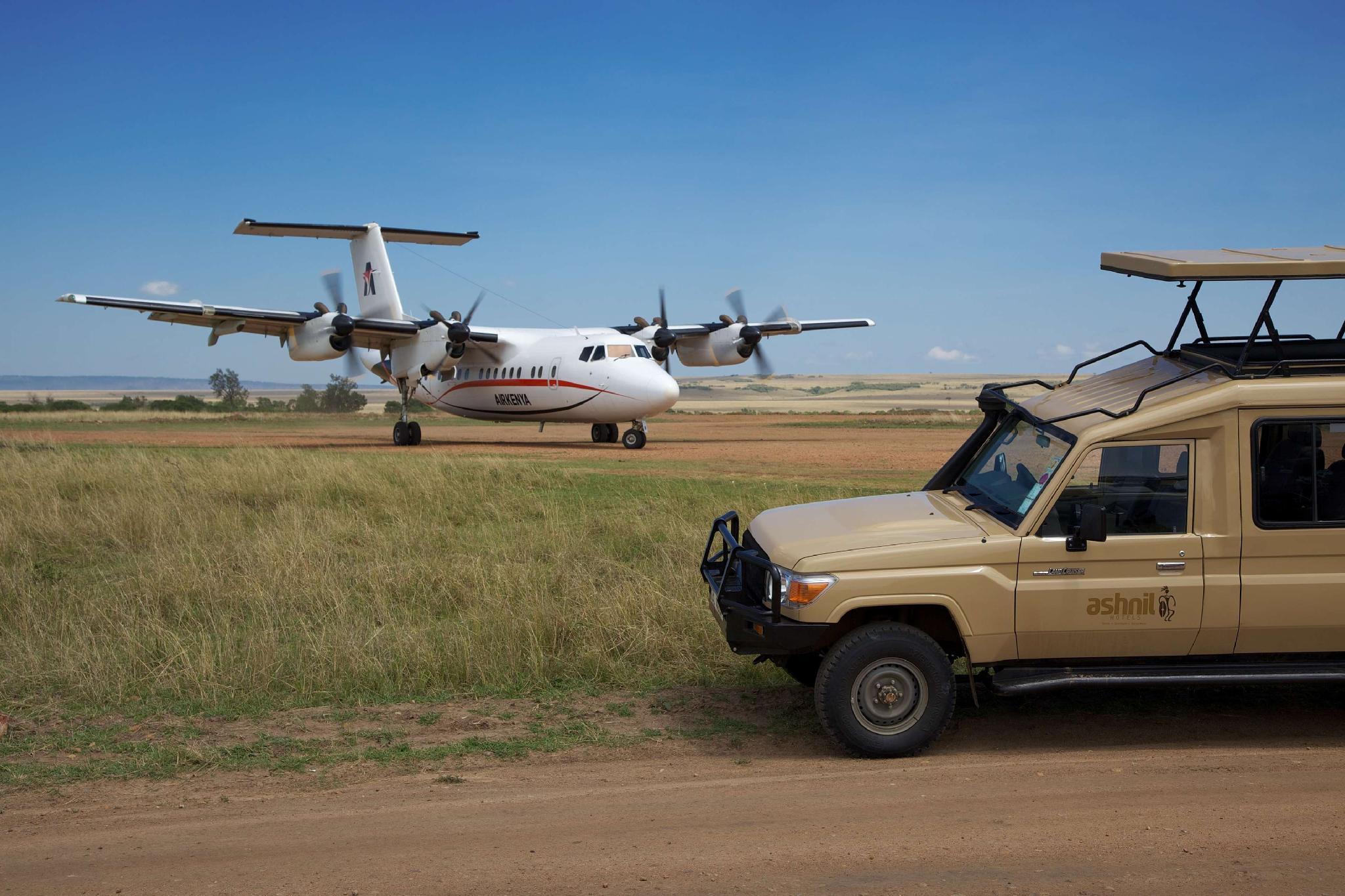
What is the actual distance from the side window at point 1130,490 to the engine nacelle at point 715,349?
2922 cm

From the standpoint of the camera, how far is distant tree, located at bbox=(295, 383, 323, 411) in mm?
80312

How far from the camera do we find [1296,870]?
13.4ft

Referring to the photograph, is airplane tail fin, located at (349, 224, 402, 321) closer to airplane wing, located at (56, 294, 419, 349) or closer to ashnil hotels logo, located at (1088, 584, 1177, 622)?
airplane wing, located at (56, 294, 419, 349)

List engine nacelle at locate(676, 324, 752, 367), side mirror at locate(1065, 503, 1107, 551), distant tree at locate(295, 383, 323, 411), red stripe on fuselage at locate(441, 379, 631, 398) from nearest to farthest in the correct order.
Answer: side mirror at locate(1065, 503, 1107, 551) < red stripe on fuselage at locate(441, 379, 631, 398) < engine nacelle at locate(676, 324, 752, 367) < distant tree at locate(295, 383, 323, 411)

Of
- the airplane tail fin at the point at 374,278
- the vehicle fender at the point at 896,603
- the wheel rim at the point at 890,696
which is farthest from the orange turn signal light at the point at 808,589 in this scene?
the airplane tail fin at the point at 374,278

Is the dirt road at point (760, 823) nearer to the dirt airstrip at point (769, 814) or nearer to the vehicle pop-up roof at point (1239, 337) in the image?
the dirt airstrip at point (769, 814)

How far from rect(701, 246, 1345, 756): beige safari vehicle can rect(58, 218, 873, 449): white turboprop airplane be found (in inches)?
926

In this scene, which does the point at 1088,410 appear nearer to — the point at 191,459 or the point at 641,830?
the point at 641,830

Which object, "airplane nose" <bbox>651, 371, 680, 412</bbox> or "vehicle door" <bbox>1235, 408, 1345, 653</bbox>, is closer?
"vehicle door" <bbox>1235, 408, 1345, 653</bbox>

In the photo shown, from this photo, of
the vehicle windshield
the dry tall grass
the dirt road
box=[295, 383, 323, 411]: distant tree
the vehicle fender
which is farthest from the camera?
box=[295, 383, 323, 411]: distant tree

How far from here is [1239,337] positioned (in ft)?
22.0

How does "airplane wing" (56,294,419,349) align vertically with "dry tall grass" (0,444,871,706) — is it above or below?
above

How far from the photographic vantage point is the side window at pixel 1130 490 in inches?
220

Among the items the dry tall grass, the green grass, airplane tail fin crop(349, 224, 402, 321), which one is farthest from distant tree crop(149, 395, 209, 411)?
the green grass
